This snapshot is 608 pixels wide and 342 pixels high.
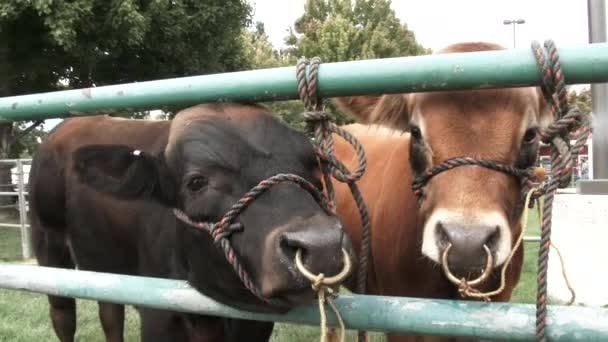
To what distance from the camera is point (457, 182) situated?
171 cm

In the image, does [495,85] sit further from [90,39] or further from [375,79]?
[90,39]

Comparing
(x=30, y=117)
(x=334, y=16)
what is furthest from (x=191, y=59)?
(x=334, y=16)

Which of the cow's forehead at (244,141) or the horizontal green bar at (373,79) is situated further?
the cow's forehead at (244,141)

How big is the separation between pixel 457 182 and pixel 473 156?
12 centimetres

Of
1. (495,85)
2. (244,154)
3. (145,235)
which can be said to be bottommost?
(145,235)

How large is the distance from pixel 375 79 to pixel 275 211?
467 mm

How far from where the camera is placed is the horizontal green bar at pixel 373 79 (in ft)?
3.68

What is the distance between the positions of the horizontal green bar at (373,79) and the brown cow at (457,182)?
525mm

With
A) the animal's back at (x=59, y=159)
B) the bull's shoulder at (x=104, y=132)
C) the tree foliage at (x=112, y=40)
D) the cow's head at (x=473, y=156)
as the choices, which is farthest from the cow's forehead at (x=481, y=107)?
the tree foliage at (x=112, y=40)

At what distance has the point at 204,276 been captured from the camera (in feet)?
6.01

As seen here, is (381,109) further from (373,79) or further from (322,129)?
(373,79)

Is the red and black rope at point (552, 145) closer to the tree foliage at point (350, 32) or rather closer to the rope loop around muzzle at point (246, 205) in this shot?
the rope loop around muzzle at point (246, 205)

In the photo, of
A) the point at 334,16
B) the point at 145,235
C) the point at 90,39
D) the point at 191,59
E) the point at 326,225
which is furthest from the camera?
the point at 334,16

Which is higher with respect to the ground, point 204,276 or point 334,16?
point 334,16
